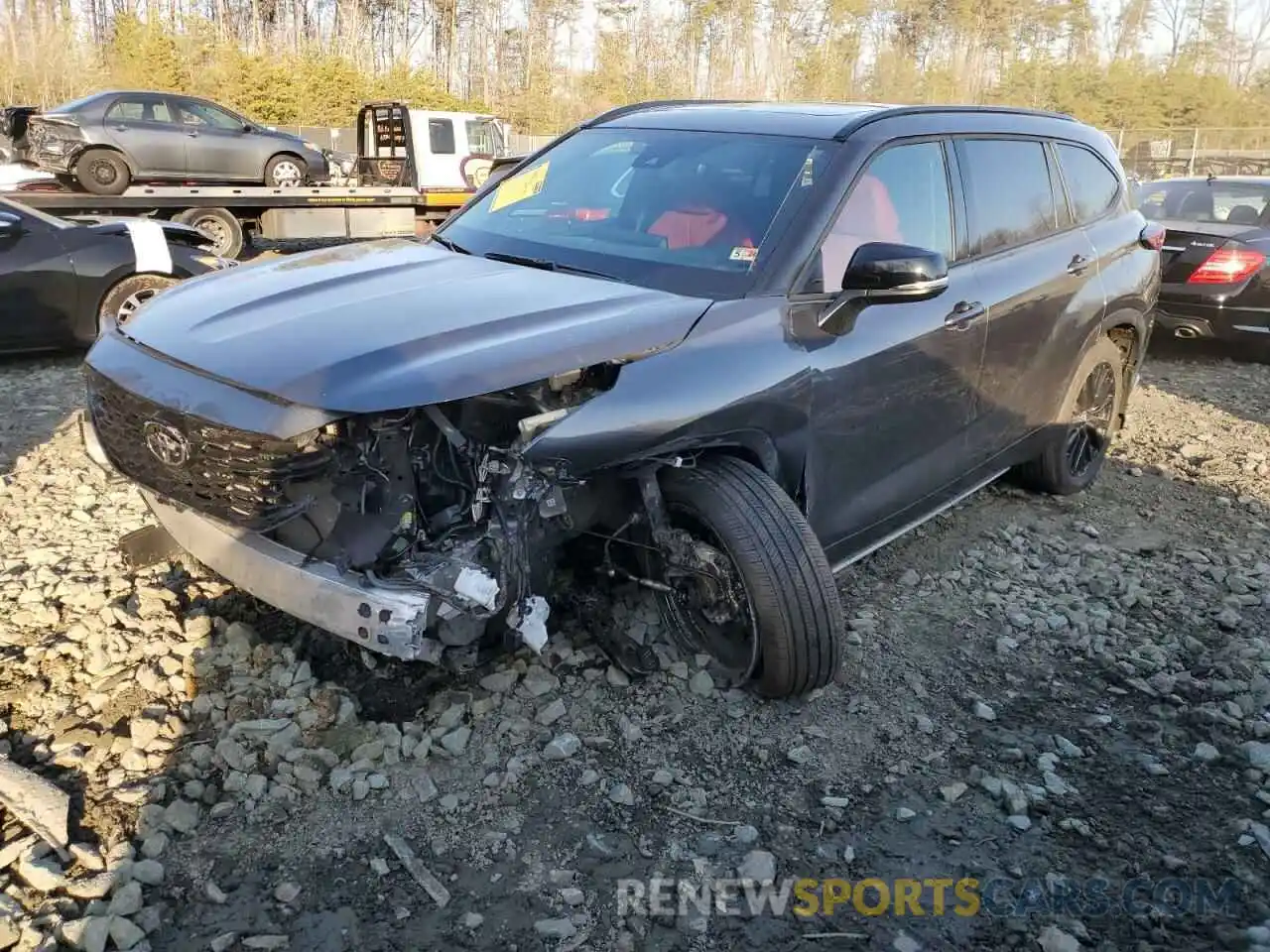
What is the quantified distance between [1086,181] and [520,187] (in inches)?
109

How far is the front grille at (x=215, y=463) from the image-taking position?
2631mm

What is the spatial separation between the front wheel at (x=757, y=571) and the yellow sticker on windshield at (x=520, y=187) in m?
1.56

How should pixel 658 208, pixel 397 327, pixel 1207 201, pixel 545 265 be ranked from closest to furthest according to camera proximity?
pixel 397 327 < pixel 545 265 < pixel 658 208 < pixel 1207 201

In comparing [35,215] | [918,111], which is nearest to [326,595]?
[918,111]

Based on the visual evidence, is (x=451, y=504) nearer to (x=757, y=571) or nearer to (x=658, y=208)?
(x=757, y=571)

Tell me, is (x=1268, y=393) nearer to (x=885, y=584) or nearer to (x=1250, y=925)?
(x=885, y=584)

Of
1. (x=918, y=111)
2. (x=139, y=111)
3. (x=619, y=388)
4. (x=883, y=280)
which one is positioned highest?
(x=918, y=111)

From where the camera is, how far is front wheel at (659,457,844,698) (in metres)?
2.97

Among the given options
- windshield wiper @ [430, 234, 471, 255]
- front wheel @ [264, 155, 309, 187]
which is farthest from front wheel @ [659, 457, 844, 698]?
front wheel @ [264, 155, 309, 187]

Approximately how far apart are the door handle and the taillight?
557cm

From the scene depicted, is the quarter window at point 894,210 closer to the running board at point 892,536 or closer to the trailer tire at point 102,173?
the running board at point 892,536

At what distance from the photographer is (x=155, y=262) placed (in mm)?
7566

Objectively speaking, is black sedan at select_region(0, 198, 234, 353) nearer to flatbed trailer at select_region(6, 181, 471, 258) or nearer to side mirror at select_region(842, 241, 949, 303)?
flatbed trailer at select_region(6, 181, 471, 258)

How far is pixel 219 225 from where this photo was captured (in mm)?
13219
